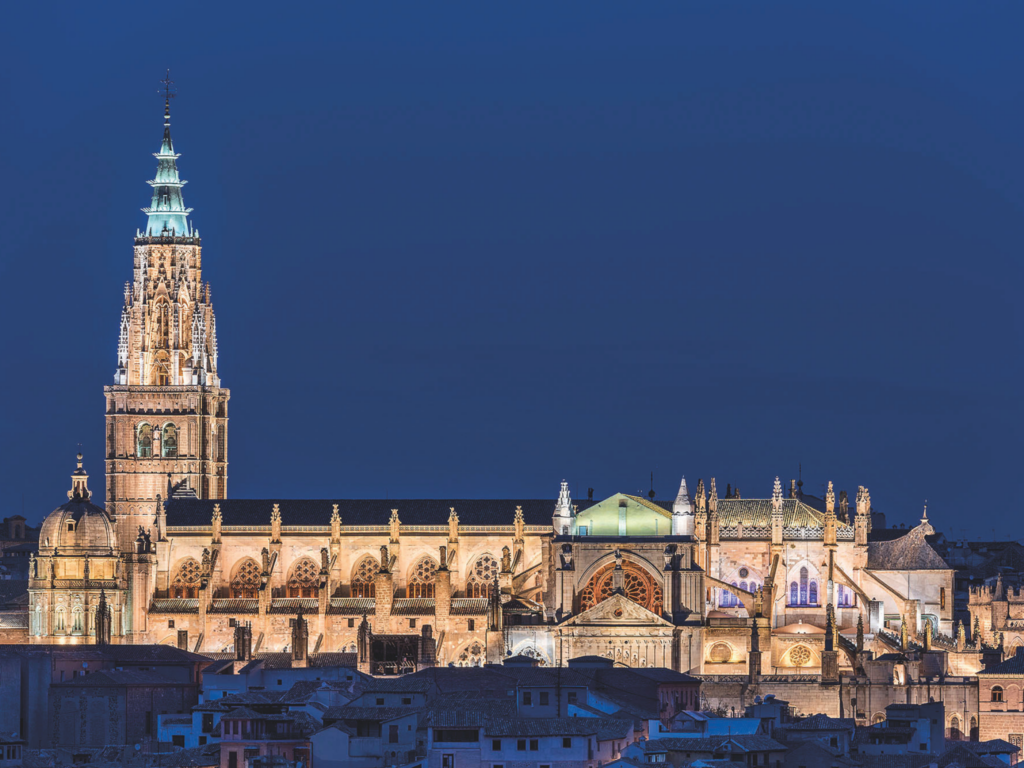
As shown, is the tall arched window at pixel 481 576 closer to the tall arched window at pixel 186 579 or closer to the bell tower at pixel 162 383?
the tall arched window at pixel 186 579

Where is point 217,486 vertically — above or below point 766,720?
above

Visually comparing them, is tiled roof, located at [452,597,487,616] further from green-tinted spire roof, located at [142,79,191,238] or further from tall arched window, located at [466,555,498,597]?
green-tinted spire roof, located at [142,79,191,238]

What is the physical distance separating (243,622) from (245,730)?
43.0 meters

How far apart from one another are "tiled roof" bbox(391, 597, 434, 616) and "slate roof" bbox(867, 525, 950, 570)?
25489 millimetres

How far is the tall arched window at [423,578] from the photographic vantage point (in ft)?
521

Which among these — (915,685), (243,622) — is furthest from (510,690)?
(243,622)

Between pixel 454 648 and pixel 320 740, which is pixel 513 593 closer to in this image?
pixel 454 648

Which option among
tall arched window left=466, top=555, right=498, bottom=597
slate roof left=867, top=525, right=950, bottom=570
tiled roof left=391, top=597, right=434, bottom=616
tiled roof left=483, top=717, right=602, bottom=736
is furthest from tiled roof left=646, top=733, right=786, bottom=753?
tall arched window left=466, top=555, right=498, bottom=597

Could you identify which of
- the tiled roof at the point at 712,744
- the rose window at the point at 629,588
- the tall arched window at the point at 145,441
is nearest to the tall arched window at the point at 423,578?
the rose window at the point at 629,588

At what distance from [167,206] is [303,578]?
28.6 meters

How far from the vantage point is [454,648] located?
498 feet

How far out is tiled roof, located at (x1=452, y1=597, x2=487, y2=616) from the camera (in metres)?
153

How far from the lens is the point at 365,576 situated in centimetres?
16025

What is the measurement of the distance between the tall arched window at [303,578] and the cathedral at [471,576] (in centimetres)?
13
